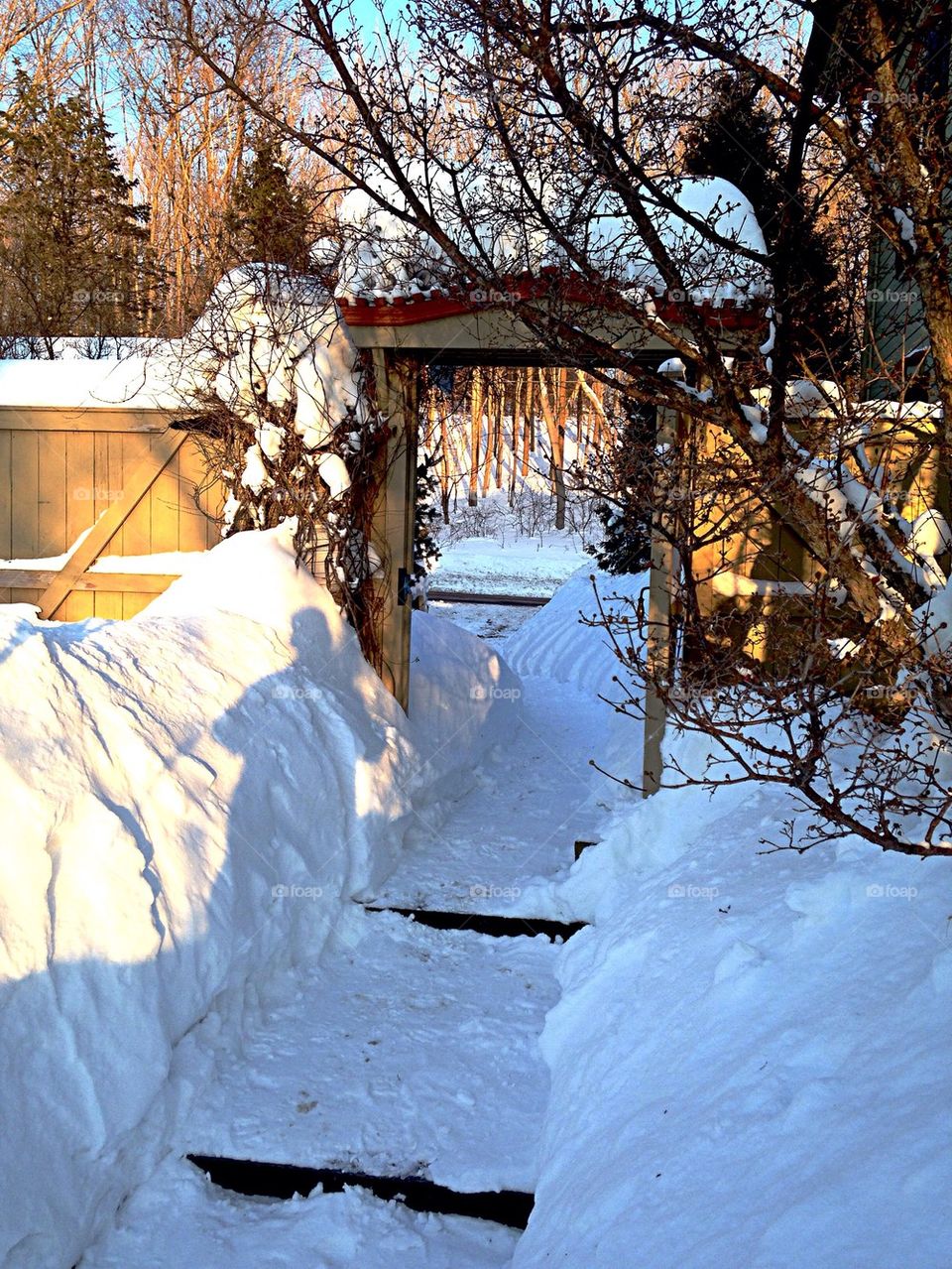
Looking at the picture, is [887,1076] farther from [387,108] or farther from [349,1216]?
[387,108]

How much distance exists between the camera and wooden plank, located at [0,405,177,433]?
7.48 meters

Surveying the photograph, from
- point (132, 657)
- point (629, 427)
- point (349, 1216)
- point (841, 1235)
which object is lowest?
point (349, 1216)

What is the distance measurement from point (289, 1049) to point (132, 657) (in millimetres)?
1876

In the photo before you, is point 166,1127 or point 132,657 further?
point 132,657

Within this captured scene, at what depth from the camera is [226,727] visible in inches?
192

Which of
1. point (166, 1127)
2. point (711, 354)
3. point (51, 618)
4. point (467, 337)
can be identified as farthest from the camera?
point (51, 618)

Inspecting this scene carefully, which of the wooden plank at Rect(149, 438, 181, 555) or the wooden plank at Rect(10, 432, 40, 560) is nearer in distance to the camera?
the wooden plank at Rect(149, 438, 181, 555)

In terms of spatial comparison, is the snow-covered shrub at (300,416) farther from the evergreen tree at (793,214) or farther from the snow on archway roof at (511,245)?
the evergreen tree at (793,214)

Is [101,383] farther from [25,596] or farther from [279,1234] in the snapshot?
[279,1234]

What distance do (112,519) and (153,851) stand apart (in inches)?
170

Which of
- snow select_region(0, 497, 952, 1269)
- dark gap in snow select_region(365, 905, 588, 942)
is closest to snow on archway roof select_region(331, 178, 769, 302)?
snow select_region(0, 497, 952, 1269)

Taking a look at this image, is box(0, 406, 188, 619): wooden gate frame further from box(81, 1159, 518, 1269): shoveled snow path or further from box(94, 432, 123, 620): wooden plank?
box(81, 1159, 518, 1269): shoveled snow path

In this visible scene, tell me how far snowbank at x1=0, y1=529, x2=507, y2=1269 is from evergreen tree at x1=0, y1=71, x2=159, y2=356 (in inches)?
460

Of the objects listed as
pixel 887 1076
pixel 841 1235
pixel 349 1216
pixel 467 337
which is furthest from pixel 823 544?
pixel 467 337
